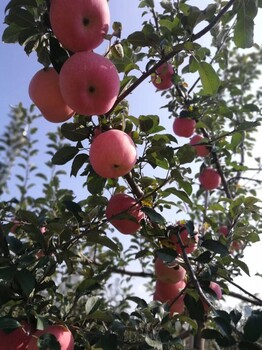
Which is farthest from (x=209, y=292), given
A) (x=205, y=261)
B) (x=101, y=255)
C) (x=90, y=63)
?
(x=101, y=255)

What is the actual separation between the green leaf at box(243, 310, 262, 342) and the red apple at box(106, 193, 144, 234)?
73 cm

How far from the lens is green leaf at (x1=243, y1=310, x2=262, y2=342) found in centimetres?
147

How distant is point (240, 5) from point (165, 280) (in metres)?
1.61

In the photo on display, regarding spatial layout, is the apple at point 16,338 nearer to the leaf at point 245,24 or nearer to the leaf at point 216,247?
the leaf at point 216,247

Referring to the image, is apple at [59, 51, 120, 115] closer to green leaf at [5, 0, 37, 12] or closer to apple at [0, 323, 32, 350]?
green leaf at [5, 0, 37, 12]

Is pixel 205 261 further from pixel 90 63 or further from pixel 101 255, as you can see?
pixel 101 255

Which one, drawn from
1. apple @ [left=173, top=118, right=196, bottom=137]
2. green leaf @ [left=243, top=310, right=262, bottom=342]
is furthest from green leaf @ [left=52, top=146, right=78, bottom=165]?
apple @ [left=173, top=118, right=196, bottom=137]

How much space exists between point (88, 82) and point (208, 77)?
685mm

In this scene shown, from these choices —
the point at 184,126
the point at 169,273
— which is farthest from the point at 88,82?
the point at 184,126

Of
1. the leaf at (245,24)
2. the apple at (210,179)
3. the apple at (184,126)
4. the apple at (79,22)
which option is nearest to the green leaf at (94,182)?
the apple at (79,22)

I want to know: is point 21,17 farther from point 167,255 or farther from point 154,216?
point 167,255

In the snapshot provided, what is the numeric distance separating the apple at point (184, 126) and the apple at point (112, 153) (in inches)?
70.5

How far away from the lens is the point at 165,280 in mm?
2332

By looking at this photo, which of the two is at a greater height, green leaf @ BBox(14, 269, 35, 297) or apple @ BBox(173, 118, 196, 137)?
apple @ BBox(173, 118, 196, 137)
